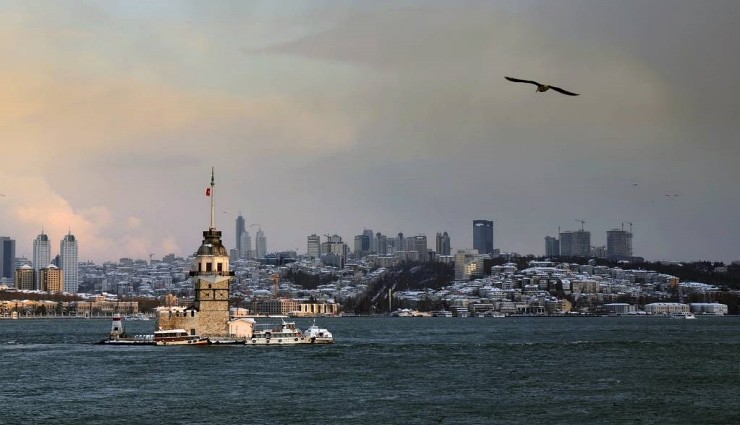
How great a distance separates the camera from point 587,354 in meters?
78.0

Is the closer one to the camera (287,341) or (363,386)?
(363,386)

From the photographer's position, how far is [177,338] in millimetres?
78750

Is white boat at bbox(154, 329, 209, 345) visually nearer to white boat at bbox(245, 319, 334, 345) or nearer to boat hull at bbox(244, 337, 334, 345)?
boat hull at bbox(244, 337, 334, 345)

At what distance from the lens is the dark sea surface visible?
42781mm

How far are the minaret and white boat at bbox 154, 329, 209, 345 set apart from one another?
1.72 feet

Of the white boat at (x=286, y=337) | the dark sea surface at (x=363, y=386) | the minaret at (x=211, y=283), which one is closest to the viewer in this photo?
the dark sea surface at (x=363, y=386)

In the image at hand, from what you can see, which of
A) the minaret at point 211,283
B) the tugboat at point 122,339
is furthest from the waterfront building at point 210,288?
the tugboat at point 122,339

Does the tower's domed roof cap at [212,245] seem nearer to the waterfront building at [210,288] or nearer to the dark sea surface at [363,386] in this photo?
the waterfront building at [210,288]

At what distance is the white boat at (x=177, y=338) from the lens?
254 ft

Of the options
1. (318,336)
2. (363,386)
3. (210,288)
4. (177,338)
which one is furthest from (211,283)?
(363,386)

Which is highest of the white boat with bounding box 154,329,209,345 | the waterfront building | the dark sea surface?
the waterfront building

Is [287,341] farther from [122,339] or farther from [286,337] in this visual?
[122,339]

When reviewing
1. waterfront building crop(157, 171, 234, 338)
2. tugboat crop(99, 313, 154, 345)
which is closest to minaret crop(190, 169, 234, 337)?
waterfront building crop(157, 171, 234, 338)

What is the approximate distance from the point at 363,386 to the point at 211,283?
23888mm
